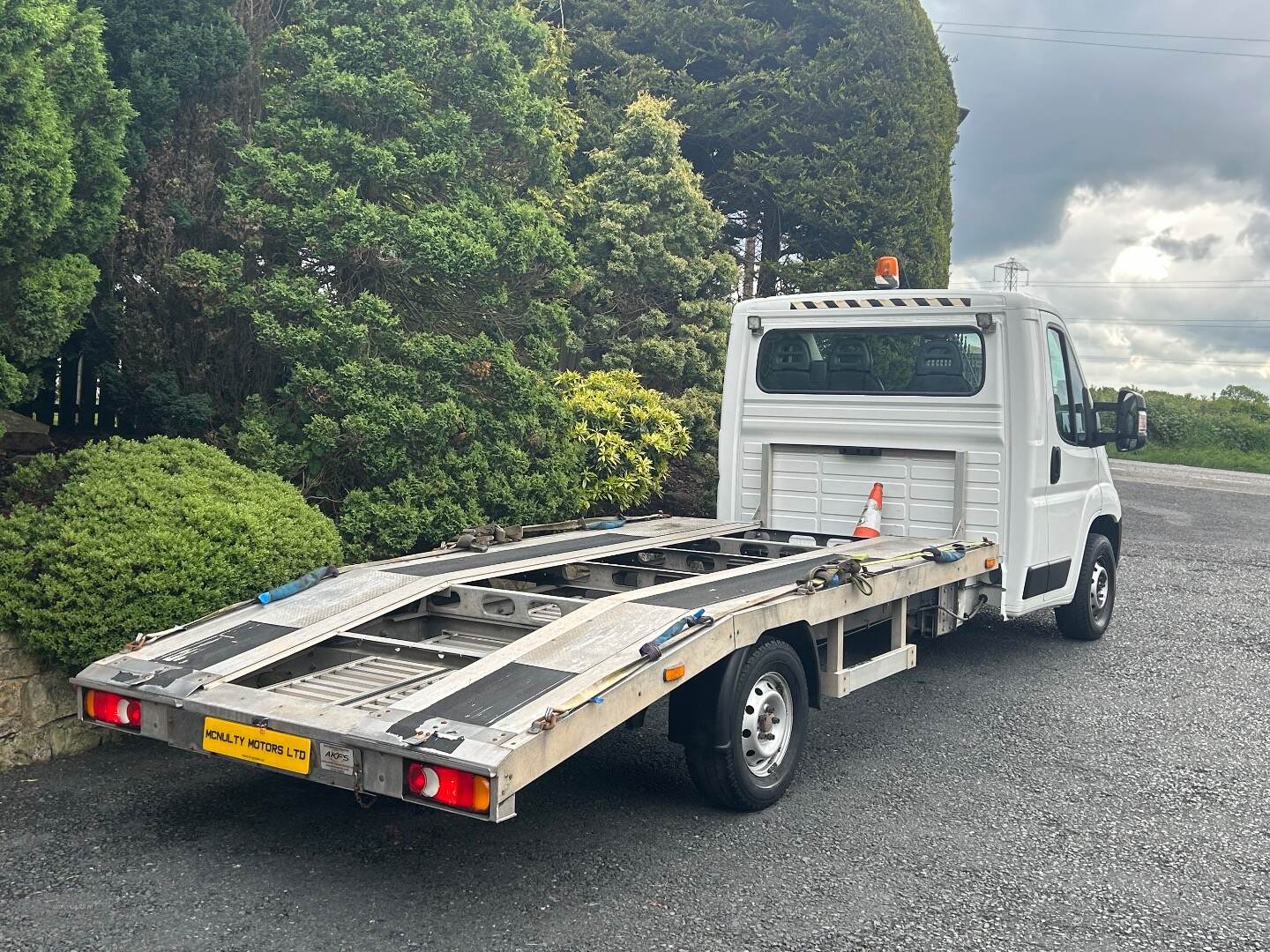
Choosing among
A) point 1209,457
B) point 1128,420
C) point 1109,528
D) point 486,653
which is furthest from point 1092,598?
point 1209,457

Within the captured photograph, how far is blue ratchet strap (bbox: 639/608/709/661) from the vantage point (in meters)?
3.77

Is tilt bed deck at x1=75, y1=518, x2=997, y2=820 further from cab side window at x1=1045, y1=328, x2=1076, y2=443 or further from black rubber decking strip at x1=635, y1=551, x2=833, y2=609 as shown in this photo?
cab side window at x1=1045, y1=328, x2=1076, y2=443

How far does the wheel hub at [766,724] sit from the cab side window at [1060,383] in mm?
3249

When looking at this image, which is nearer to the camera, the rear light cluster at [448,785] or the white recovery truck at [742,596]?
the rear light cluster at [448,785]

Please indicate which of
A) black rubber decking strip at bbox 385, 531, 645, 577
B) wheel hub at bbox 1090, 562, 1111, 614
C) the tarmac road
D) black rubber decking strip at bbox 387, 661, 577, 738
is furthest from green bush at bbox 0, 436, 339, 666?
wheel hub at bbox 1090, 562, 1111, 614

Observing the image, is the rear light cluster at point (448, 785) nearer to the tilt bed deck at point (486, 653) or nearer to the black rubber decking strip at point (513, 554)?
the tilt bed deck at point (486, 653)

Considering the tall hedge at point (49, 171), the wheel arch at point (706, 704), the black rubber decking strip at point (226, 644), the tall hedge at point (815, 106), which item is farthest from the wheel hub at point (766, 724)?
the tall hedge at point (815, 106)

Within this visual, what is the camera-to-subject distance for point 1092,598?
7.97 metres

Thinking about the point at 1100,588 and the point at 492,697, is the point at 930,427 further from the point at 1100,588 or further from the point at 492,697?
the point at 492,697

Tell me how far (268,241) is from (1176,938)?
7095mm

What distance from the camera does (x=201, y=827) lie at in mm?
4352

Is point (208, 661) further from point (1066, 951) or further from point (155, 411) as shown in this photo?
point (155, 411)

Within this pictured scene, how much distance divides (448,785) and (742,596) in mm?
1717

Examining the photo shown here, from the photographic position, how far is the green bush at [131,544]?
495 cm
